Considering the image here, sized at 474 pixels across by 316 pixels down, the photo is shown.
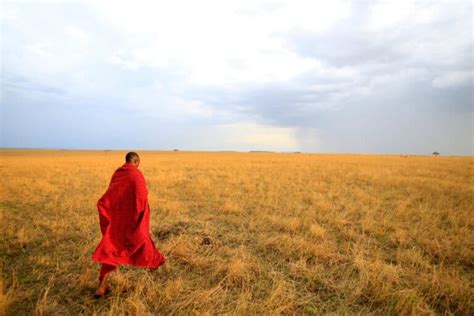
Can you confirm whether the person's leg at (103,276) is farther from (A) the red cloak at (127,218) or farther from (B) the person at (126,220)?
(A) the red cloak at (127,218)

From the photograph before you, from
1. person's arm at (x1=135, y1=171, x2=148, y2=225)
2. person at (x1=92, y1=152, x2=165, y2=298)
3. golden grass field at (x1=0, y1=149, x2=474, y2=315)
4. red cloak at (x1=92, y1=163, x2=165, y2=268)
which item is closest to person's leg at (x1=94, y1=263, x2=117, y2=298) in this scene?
person at (x1=92, y1=152, x2=165, y2=298)

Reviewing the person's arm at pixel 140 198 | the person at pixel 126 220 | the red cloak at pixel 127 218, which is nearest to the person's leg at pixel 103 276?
the person at pixel 126 220

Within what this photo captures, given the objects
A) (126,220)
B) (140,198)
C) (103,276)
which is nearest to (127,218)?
(126,220)

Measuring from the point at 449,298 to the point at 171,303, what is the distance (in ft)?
14.0

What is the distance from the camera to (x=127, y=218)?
412 centimetres

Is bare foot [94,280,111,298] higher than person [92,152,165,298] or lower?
lower

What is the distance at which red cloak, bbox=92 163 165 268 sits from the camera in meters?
4.06

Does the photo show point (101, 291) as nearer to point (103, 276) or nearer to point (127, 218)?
point (103, 276)

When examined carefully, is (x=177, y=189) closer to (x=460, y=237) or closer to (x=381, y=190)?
(x=381, y=190)

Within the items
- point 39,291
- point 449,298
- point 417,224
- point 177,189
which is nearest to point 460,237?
point 417,224

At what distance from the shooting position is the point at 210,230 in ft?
23.6

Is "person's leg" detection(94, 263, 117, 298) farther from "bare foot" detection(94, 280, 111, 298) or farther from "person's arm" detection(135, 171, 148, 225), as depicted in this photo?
"person's arm" detection(135, 171, 148, 225)

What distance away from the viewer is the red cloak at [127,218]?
13.3 feet

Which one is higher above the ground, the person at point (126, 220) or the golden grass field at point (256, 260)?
the person at point (126, 220)
